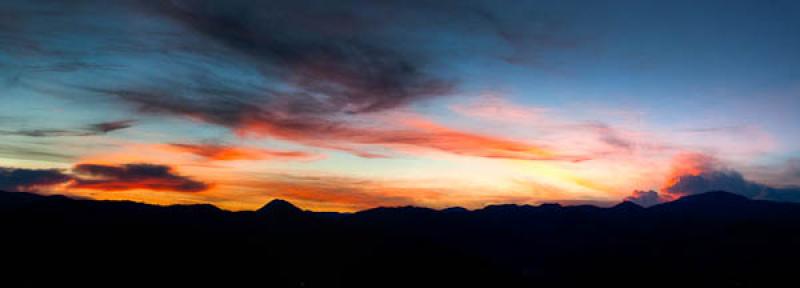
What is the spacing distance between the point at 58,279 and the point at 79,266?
14790mm

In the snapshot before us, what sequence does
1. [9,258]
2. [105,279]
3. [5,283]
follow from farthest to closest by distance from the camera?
[9,258] → [105,279] → [5,283]

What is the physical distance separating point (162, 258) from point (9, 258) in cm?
5096

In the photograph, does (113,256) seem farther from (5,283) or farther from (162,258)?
(5,283)

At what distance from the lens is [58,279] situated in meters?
170

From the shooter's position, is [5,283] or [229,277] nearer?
[5,283]

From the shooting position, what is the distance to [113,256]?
199 meters

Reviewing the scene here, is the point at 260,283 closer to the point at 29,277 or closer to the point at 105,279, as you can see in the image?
the point at 105,279

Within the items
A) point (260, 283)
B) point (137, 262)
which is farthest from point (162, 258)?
point (260, 283)

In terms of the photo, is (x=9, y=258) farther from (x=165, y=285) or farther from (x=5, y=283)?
(x=165, y=285)

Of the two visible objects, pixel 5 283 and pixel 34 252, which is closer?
pixel 5 283

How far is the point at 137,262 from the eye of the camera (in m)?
193

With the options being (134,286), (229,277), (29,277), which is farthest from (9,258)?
(229,277)

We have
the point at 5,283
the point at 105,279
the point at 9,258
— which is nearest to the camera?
the point at 5,283

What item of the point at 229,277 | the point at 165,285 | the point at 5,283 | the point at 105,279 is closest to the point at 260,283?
the point at 229,277
